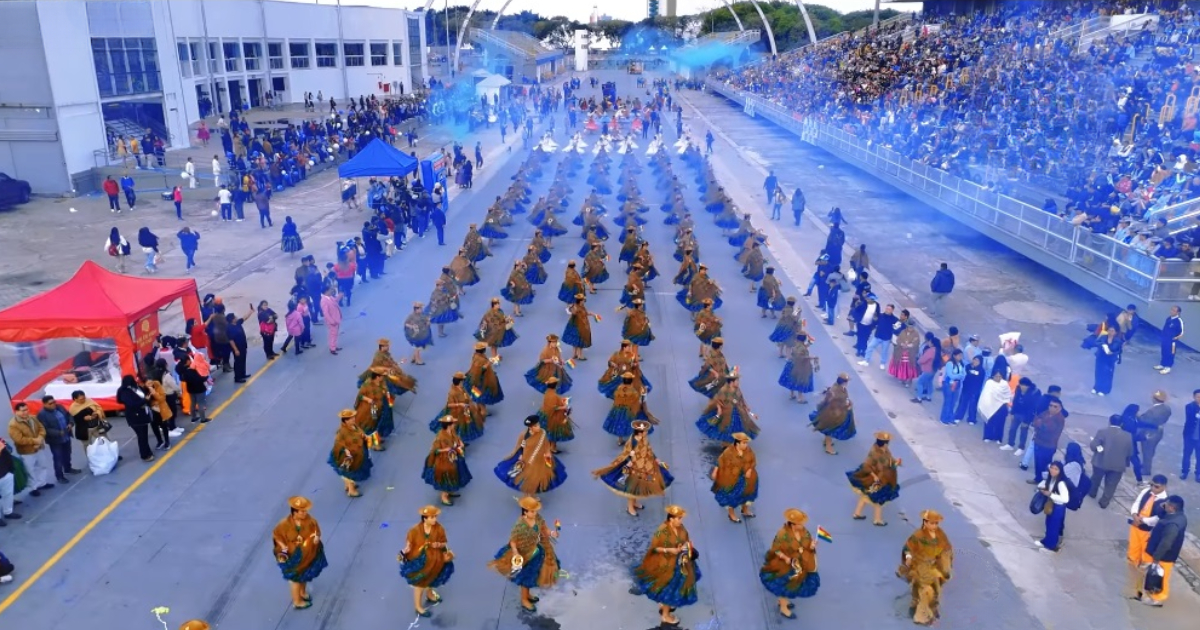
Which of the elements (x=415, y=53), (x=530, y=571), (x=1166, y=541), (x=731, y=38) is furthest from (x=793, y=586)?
(x=731, y=38)

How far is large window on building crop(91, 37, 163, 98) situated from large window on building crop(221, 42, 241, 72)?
11511 mm

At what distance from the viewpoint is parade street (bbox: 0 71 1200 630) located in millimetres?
8383

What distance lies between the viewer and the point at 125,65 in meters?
34.2

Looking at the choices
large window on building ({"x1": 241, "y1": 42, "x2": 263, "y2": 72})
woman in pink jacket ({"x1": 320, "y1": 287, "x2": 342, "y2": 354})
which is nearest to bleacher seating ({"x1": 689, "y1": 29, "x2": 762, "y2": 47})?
large window on building ({"x1": 241, "y1": 42, "x2": 263, "y2": 72})

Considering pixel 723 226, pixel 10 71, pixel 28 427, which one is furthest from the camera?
pixel 10 71

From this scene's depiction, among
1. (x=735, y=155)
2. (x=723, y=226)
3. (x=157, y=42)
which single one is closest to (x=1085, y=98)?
(x=723, y=226)

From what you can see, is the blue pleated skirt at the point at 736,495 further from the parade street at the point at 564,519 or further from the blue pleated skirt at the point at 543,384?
the blue pleated skirt at the point at 543,384

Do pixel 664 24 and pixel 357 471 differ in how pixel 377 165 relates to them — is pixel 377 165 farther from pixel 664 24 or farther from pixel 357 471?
pixel 664 24

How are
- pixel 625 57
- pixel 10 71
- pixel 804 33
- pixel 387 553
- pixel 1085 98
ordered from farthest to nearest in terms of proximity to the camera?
pixel 625 57
pixel 804 33
pixel 10 71
pixel 1085 98
pixel 387 553

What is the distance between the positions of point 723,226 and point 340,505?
55.1ft

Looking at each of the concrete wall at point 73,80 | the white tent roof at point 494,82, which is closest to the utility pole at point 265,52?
the white tent roof at point 494,82

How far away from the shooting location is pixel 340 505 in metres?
10.3

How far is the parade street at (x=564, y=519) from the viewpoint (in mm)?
8383

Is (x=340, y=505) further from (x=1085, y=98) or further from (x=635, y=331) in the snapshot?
(x=1085, y=98)
